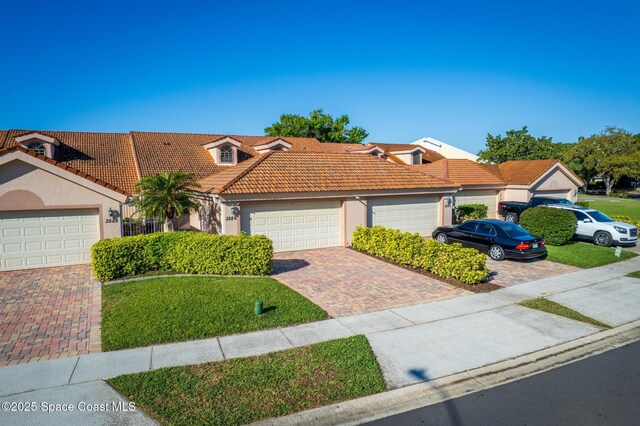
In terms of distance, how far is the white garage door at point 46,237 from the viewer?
561 inches

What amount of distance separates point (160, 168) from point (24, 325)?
50.3 ft

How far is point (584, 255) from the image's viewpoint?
54.7 feet

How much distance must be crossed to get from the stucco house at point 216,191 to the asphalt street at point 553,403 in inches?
461

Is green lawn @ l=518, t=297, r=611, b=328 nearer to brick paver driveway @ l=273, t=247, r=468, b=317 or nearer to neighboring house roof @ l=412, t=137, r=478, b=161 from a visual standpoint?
brick paver driveway @ l=273, t=247, r=468, b=317

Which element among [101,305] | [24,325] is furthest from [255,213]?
[24,325]

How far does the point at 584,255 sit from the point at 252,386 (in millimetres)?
15499

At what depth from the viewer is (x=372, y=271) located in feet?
46.9

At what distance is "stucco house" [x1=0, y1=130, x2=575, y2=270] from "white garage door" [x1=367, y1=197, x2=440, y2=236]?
0.17 feet

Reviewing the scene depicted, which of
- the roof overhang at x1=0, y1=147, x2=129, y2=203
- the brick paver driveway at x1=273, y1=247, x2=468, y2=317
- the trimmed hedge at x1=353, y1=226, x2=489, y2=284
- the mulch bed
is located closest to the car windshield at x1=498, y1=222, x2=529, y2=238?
the trimmed hedge at x1=353, y1=226, x2=489, y2=284

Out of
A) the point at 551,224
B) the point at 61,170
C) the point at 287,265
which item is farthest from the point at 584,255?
the point at 61,170

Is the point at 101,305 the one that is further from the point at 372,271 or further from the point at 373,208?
the point at 373,208

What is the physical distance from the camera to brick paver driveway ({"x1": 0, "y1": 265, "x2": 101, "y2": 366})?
8039 millimetres

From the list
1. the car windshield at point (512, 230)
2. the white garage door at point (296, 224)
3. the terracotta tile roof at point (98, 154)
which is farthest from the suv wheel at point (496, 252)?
the terracotta tile roof at point (98, 154)

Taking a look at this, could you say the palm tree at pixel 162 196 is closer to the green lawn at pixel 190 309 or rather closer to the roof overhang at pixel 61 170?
the roof overhang at pixel 61 170
